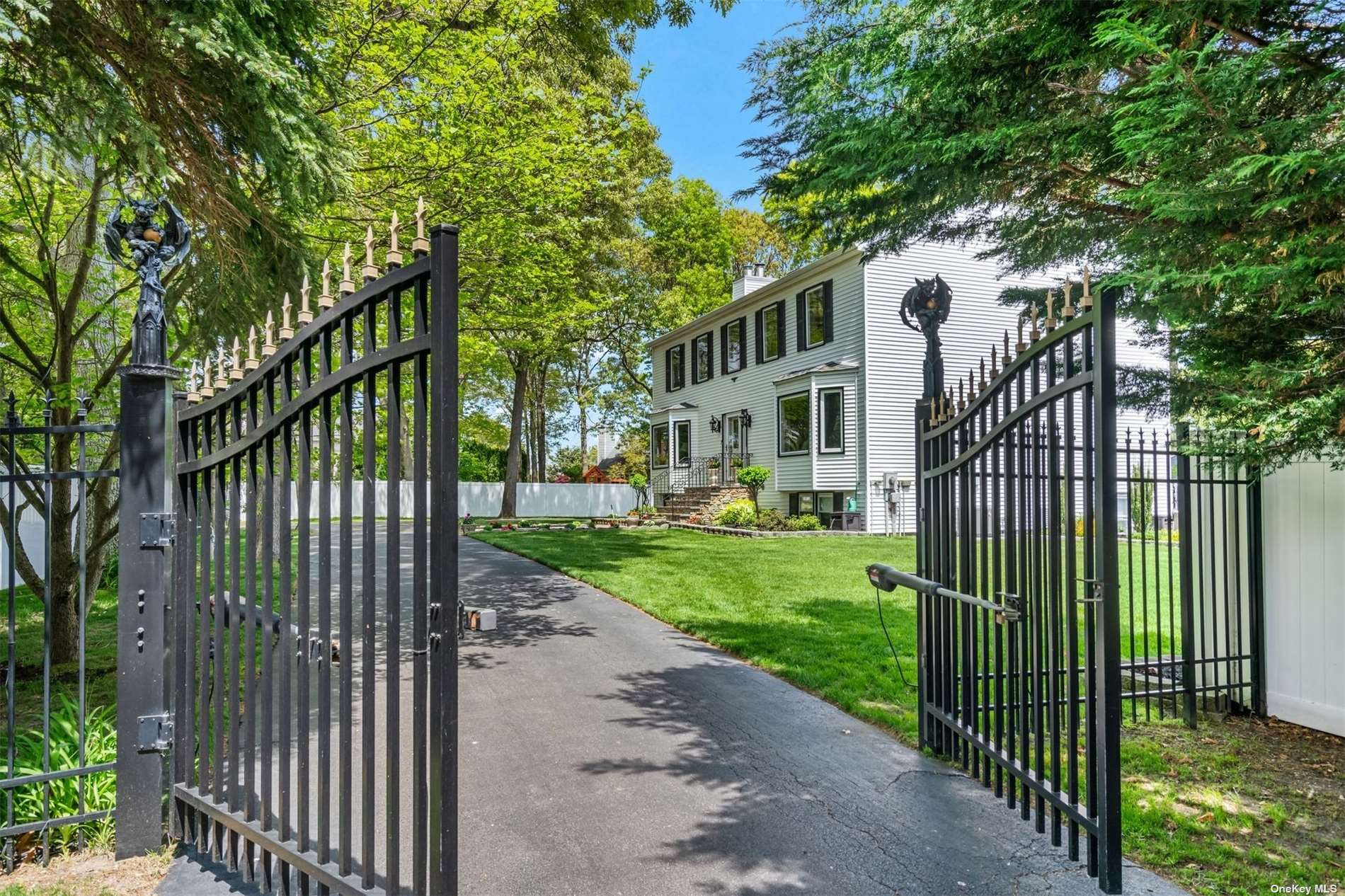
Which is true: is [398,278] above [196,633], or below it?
above

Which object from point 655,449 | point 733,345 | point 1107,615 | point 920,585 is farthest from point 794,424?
point 1107,615

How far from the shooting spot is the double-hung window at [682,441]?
24.6m

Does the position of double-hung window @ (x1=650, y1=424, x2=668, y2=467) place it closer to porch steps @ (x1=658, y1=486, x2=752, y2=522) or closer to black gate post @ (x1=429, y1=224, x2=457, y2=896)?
porch steps @ (x1=658, y1=486, x2=752, y2=522)

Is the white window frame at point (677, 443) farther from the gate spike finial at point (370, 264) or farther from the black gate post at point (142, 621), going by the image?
the gate spike finial at point (370, 264)

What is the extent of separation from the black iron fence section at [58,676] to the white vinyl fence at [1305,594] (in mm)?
6377

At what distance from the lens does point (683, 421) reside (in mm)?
24922

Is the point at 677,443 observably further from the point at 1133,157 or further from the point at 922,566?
the point at 1133,157

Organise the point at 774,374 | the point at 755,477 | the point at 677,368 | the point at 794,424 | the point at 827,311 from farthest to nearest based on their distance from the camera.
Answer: the point at 677,368 → the point at 774,374 → the point at 755,477 → the point at 794,424 → the point at 827,311

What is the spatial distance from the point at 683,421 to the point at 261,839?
2252cm

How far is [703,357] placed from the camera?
2431 cm

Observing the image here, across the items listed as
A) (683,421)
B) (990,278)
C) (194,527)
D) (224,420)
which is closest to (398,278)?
(224,420)

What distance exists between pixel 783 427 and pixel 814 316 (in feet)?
9.61

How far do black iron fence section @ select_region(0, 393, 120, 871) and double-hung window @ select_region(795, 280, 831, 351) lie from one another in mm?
15056

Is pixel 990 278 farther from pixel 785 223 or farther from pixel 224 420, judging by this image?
pixel 224 420
